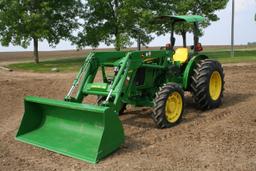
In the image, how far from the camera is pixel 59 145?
6289mm

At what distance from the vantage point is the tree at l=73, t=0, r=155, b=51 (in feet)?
93.6

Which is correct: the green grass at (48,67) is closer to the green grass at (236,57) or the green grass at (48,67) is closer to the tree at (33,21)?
the tree at (33,21)

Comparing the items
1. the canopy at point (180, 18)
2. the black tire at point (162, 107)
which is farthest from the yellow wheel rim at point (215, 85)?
the black tire at point (162, 107)

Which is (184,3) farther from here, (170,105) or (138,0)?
(170,105)

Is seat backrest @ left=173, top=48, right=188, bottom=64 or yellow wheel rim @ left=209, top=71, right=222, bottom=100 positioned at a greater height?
seat backrest @ left=173, top=48, right=188, bottom=64

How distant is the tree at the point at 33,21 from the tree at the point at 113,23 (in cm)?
159

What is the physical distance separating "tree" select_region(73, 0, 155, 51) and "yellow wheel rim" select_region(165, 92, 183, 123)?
20826 mm

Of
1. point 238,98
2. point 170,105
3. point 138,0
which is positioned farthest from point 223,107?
point 138,0

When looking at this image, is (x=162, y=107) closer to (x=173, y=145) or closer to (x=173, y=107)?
(x=173, y=107)

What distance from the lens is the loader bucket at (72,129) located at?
19.3ft

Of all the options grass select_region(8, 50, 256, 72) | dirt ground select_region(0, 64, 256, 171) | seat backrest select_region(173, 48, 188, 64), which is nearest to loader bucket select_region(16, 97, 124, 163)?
dirt ground select_region(0, 64, 256, 171)

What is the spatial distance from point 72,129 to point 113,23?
942 inches

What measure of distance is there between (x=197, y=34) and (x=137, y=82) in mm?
2094

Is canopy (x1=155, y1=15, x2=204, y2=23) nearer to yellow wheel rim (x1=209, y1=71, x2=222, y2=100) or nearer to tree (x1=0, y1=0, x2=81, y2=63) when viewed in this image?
yellow wheel rim (x1=209, y1=71, x2=222, y2=100)
